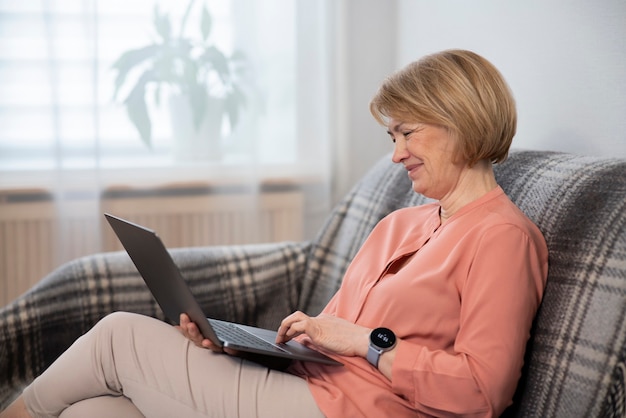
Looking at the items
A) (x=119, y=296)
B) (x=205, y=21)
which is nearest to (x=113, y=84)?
(x=205, y=21)

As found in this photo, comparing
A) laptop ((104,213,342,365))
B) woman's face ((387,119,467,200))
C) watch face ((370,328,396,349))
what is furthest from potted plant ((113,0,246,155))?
watch face ((370,328,396,349))

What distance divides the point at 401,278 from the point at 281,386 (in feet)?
0.93

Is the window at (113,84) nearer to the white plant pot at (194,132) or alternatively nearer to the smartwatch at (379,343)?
the white plant pot at (194,132)

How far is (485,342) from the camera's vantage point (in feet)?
3.94

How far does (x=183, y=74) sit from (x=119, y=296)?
0.99 meters

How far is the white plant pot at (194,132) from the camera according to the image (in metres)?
2.63

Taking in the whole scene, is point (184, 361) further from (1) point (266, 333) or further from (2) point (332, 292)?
(2) point (332, 292)

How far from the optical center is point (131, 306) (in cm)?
187

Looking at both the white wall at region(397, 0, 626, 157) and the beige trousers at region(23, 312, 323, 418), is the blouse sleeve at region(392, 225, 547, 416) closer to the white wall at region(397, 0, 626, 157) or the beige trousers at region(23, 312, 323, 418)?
the beige trousers at region(23, 312, 323, 418)

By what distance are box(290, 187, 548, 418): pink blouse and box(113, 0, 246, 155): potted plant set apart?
52.0 inches

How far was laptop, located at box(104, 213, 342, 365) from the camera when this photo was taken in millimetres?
1281

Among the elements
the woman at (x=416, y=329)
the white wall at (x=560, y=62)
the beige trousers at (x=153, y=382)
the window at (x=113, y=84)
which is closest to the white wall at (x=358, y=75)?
the window at (x=113, y=84)

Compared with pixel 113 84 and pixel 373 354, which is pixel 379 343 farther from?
pixel 113 84

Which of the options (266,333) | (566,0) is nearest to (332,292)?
(266,333)
